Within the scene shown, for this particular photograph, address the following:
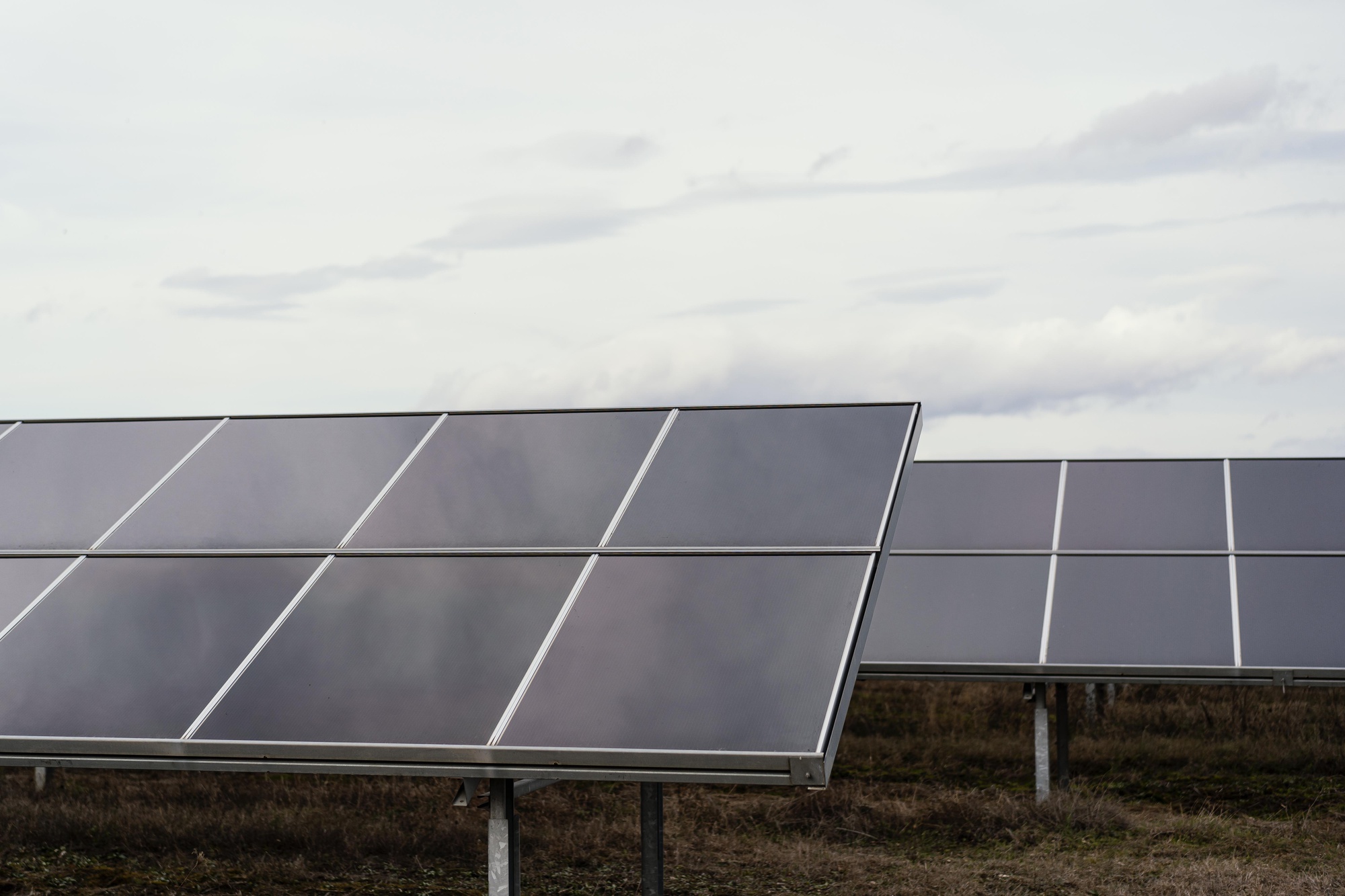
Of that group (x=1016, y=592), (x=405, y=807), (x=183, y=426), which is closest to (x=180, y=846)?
(x=405, y=807)

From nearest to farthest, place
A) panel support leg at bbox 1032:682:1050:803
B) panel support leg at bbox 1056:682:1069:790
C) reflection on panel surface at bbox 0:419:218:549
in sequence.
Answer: reflection on panel surface at bbox 0:419:218:549 → panel support leg at bbox 1032:682:1050:803 → panel support leg at bbox 1056:682:1069:790

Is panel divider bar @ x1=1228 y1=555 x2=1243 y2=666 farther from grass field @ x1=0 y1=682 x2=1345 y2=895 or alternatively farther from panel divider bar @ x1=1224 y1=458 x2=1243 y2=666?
grass field @ x1=0 y1=682 x2=1345 y2=895

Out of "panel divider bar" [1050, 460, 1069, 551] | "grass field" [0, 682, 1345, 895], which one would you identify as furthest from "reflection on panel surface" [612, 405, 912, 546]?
"panel divider bar" [1050, 460, 1069, 551]

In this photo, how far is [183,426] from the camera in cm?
875

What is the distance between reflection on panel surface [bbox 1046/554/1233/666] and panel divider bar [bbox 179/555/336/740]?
25.2 feet

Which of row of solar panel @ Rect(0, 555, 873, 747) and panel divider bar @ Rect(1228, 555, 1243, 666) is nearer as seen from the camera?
row of solar panel @ Rect(0, 555, 873, 747)

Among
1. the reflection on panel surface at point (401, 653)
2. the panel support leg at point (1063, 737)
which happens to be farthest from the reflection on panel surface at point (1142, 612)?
the reflection on panel surface at point (401, 653)

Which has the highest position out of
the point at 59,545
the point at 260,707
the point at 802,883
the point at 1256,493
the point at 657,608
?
the point at 1256,493

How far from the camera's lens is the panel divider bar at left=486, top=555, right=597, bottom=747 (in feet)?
17.8

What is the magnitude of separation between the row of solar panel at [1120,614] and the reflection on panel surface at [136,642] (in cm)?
722

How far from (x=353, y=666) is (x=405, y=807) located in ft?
23.4

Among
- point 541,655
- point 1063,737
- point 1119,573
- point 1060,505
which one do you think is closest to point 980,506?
point 1060,505

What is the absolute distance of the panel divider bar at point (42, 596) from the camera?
6770 millimetres

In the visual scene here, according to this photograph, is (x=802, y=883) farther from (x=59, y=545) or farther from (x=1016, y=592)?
(x=59, y=545)
